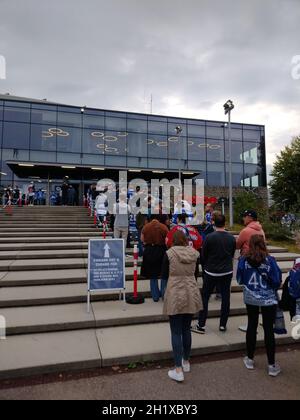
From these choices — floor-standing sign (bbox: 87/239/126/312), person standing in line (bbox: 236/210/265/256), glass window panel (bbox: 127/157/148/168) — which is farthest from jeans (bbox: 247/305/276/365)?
glass window panel (bbox: 127/157/148/168)

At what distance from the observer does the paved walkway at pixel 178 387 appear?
11.2 feet

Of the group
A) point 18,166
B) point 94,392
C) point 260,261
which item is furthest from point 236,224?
point 18,166

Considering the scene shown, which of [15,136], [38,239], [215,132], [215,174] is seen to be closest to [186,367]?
[38,239]

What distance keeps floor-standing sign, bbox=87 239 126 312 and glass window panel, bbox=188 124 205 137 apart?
27.9 m

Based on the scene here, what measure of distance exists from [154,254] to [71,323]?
219 cm

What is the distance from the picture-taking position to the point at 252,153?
33594mm

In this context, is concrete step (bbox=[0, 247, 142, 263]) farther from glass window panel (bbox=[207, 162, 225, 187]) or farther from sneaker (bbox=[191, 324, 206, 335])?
glass window panel (bbox=[207, 162, 225, 187])

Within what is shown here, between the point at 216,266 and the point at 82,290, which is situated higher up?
the point at 216,266

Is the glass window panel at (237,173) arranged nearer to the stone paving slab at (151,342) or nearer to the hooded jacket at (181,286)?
the stone paving slab at (151,342)

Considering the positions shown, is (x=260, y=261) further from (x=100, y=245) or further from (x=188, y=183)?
(x=188, y=183)

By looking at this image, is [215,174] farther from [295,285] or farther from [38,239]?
[295,285]

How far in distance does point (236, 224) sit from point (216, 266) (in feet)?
42.0

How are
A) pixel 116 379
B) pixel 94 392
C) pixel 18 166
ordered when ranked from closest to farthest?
pixel 94 392
pixel 116 379
pixel 18 166

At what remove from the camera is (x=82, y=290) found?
6488mm
